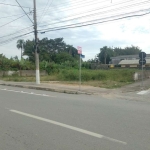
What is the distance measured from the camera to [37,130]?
4.74m

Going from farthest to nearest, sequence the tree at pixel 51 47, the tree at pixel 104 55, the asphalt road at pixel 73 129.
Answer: the tree at pixel 104 55 → the tree at pixel 51 47 → the asphalt road at pixel 73 129

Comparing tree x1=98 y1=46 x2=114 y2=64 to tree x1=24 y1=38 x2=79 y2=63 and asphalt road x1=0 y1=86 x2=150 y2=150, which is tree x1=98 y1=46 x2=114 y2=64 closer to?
tree x1=24 y1=38 x2=79 y2=63

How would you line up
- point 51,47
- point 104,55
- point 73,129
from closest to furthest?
point 73,129 < point 51,47 < point 104,55

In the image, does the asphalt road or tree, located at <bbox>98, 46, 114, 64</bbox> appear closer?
the asphalt road

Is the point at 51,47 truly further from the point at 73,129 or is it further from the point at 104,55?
the point at 73,129

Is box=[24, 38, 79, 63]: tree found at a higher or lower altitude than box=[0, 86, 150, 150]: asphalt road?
higher

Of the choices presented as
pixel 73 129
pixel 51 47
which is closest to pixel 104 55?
pixel 51 47

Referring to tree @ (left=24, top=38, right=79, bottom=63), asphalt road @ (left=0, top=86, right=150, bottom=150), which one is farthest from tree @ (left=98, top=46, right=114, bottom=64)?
asphalt road @ (left=0, top=86, right=150, bottom=150)

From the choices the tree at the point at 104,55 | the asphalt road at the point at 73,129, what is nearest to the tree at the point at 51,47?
the tree at the point at 104,55

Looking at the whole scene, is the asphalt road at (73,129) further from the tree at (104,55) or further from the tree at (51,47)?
the tree at (104,55)

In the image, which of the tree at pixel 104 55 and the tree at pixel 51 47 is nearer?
the tree at pixel 51 47

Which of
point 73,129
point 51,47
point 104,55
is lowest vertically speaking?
point 73,129

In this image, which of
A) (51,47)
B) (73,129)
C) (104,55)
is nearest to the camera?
(73,129)

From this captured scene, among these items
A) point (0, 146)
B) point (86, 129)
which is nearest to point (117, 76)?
point (86, 129)
